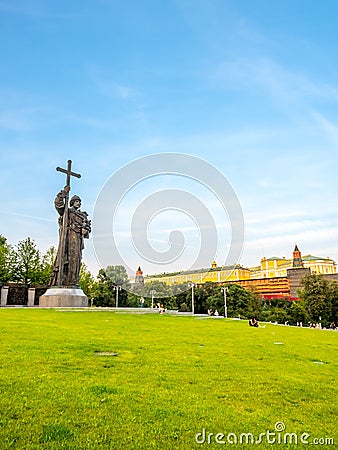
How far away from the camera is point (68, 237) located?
27.4 metres

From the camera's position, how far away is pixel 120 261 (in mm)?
21781

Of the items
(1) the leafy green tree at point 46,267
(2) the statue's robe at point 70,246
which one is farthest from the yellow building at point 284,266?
(2) the statue's robe at point 70,246

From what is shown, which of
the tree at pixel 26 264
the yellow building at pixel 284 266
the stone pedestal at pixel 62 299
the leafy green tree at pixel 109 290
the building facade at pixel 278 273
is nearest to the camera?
the stone pedestal at pixel 62 299

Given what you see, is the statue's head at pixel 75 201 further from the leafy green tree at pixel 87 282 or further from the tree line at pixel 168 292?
the leafy green tree at pixel 87 282

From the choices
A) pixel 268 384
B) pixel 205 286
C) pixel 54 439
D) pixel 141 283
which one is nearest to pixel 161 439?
pixel 54 439

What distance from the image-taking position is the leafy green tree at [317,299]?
2076 inches

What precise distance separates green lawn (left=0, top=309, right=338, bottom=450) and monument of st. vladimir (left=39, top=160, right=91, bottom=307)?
1856cm

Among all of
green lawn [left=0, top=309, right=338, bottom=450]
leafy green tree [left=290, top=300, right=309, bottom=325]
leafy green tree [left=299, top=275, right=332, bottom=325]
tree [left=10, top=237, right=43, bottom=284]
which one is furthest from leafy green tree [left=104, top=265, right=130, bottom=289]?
green lawn [left=0, top=309, right=338, bottom=450]

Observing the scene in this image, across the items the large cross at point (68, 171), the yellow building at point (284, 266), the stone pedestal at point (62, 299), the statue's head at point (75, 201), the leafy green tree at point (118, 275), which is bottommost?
the stone pedestal at point (62, 299)

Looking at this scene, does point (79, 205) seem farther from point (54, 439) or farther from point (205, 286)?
point (205, 286)

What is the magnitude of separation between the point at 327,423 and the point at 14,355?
5.38m

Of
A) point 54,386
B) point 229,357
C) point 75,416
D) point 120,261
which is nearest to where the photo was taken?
point 75,416

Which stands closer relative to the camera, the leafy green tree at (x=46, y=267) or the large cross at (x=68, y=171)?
the large cross at (x=68, y=171)

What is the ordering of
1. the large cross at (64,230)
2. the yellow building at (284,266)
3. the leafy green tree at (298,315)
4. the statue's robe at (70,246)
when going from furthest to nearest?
the yellow building at (284,266) → the leafy green tree at (298,315) → the statue's robe at (70,246) → the large cross at (64,230)
